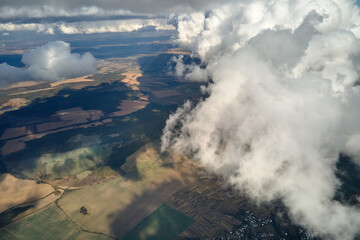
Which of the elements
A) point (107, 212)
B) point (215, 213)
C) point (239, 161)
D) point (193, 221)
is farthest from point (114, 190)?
point (239, 161)

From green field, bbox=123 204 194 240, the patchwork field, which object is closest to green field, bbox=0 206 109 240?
the patchwork field

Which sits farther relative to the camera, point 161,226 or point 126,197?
point 126,197

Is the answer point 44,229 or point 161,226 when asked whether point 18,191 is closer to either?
point 44,229

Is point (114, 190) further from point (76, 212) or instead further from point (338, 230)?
point (338, 230)

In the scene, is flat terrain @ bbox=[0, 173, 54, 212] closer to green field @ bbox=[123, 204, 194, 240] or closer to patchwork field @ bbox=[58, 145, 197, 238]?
patchwork field @ bbox=[58, 145, 197, 238]

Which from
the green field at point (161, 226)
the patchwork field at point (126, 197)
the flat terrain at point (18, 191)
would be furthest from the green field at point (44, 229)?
the flat terrain at point (18, 191)

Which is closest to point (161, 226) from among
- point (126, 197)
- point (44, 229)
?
point (126, 197)

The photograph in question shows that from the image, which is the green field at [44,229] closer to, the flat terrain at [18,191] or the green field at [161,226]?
the green field at [161,226]

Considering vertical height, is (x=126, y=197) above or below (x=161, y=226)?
below
